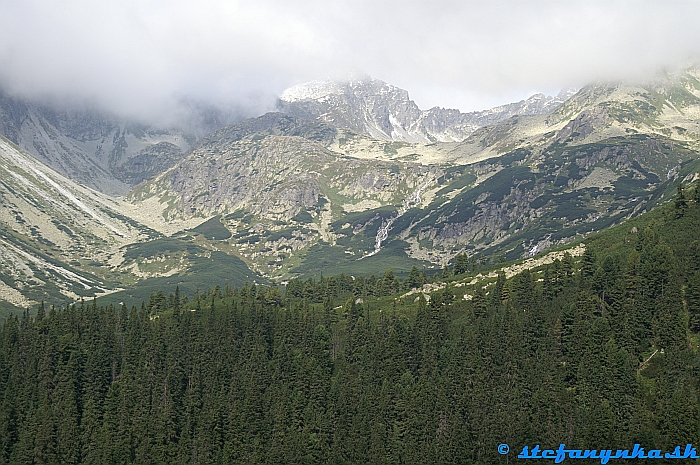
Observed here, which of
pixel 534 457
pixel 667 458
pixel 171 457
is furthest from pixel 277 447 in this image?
pixel 667 458

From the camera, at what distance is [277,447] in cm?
16112

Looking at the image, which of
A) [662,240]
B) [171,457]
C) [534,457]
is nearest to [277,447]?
[171,457]

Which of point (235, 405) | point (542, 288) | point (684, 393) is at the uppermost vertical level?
point (542, 288)

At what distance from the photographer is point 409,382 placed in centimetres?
16950

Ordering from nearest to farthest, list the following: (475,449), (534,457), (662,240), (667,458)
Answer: (667,458) < (534,457) < (475,449) < (662,240)

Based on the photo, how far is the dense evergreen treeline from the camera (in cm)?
14175

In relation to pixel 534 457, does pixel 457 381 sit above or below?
above

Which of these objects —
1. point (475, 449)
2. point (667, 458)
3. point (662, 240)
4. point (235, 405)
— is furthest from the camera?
point (662, 240)

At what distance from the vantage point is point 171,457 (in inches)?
6560

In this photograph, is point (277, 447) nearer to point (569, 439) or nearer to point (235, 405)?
point (235, 405)

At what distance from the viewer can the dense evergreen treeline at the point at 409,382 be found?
465 feet

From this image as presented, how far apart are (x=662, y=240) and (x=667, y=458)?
80.1 metres

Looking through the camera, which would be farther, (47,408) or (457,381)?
(47,408)

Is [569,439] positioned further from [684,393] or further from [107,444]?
[107,444]
